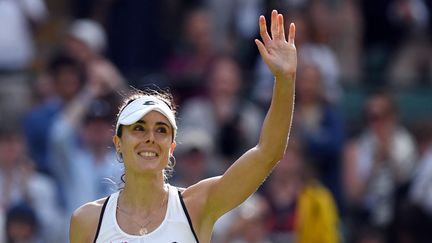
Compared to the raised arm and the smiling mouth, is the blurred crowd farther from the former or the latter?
the raised arm

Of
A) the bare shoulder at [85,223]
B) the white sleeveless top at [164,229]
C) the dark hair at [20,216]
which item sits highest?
the dark hair at [20,216]

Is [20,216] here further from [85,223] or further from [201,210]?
[201,210]

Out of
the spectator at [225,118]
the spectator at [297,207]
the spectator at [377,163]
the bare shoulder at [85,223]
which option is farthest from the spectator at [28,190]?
the bare shoulder at [85,223]

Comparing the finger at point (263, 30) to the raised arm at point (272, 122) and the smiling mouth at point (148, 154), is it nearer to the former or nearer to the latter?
the raised arm at point (272, 122)

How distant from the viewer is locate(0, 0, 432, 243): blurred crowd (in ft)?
38.4

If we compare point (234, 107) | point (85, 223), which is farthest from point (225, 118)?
point (85, 223)

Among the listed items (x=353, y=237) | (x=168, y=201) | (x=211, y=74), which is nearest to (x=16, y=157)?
(x=211, y=74)

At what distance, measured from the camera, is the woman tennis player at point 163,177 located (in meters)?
6.96

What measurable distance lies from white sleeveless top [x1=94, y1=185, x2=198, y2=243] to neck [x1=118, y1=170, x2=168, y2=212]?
0.06 m

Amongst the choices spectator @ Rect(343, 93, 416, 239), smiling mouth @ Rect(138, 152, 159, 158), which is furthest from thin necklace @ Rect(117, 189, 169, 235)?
spectator @ Rect(343, 93, 416, 239)

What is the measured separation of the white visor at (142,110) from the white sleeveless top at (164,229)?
38cm

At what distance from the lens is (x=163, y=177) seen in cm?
730

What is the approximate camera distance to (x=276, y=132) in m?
6.96

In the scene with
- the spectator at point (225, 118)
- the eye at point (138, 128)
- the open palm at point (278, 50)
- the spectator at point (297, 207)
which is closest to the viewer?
the open palm at point (278, 50)
